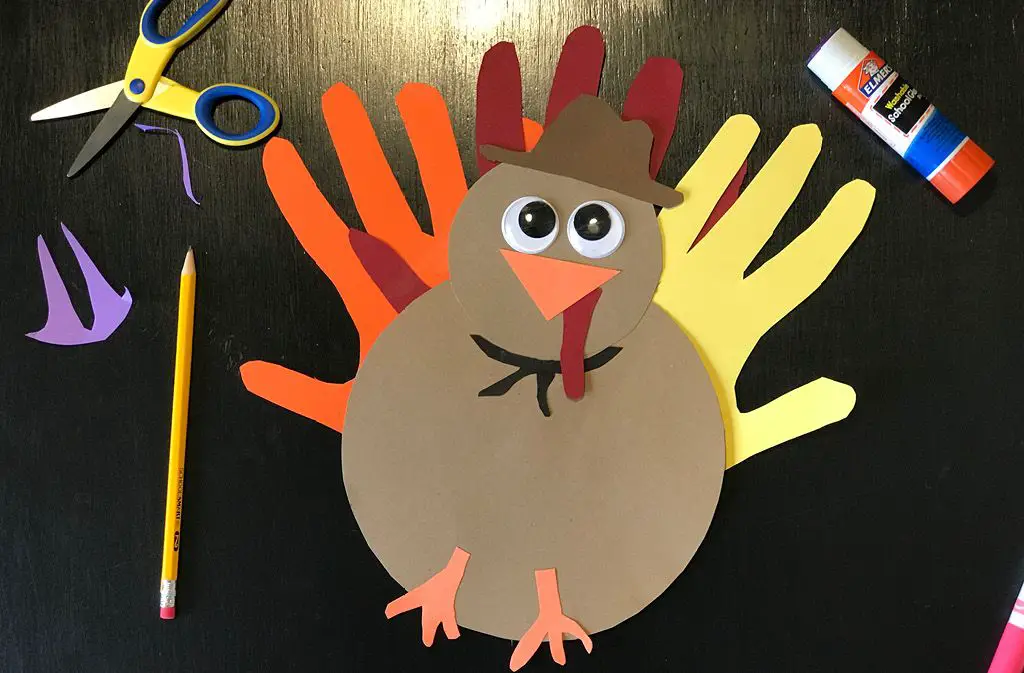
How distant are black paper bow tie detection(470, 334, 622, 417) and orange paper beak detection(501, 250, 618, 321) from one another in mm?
43

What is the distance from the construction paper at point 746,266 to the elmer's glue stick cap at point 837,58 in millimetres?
54

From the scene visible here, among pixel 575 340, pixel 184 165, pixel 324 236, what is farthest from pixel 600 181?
pixel 184 165

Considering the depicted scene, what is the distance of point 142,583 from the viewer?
0.59 m

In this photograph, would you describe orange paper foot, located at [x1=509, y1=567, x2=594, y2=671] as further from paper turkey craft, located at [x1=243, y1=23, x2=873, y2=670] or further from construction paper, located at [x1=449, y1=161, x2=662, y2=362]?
construction paper, located at [x1=449, y1=161, x2=662, y2=362]

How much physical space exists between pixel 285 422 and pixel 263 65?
1.03ft

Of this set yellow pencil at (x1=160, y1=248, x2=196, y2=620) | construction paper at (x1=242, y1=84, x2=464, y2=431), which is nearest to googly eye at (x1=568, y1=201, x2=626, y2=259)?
construction paper at (x1=242, y1=84, x2=464, y2=431)

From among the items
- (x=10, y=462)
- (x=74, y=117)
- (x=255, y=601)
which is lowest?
(x=255, y=601)

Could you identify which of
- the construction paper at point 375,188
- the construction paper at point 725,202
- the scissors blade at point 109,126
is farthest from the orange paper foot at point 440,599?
the scissors blade at point 109,126

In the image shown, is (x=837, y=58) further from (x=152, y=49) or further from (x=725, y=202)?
(x=152, y=49)

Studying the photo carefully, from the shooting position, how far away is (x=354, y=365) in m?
0.59

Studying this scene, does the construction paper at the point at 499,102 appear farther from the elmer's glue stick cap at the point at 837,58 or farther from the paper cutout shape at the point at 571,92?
the elmer's glue stick cap at the point at 837,58

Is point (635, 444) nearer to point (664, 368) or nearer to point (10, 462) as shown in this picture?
point (664, 368)

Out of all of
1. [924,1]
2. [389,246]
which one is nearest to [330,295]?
[389,246]

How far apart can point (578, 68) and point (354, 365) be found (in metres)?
0.32
